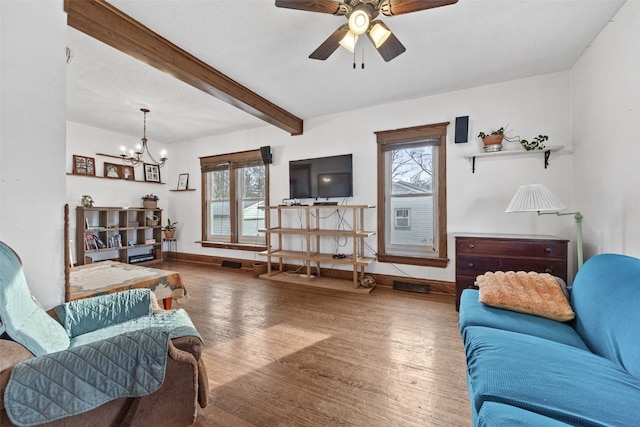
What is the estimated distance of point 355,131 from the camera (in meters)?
3.94

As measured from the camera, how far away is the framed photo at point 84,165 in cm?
446

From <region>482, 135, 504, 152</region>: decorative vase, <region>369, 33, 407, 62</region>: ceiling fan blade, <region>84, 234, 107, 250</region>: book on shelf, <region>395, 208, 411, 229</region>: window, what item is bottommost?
<region>84, 234, 107, 250</region>: book on shelf

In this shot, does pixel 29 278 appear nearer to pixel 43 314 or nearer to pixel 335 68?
pixel 43 314

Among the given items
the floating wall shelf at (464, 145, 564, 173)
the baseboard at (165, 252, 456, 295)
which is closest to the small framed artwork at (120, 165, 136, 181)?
the baseboard at (165, 252, 456, 295)

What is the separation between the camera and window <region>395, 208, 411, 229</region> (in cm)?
372

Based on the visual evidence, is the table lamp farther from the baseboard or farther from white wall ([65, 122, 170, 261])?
white wall ([65, 122, 170, 261])

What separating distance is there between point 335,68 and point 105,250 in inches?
193

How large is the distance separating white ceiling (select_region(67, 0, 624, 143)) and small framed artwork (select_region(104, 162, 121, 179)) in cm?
117

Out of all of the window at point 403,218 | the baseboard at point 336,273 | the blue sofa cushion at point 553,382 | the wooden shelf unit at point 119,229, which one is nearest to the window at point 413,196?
the window at point 403,218

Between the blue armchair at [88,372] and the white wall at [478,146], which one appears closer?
the blue armchair at [88,372]

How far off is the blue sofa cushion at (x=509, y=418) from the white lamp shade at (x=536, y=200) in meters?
1.84

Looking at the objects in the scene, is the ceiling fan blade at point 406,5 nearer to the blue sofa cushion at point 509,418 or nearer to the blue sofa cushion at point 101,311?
the blue sofa cushion at point 509,418

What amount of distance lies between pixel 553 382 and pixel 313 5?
2.29 m

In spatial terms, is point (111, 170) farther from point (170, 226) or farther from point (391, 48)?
point (391, 48)
